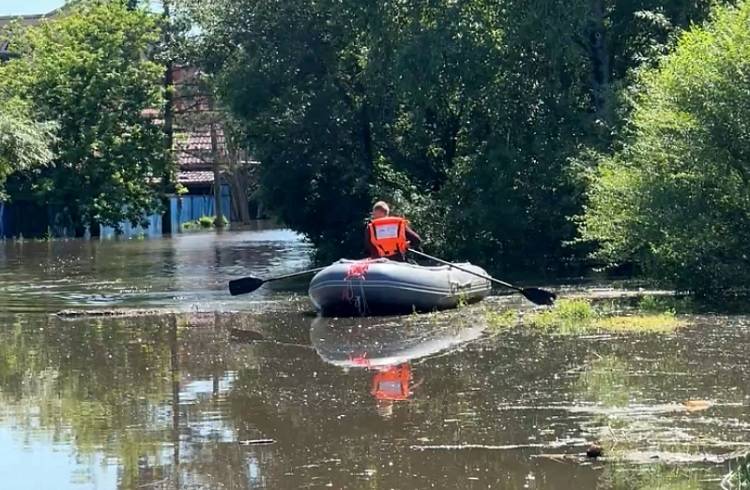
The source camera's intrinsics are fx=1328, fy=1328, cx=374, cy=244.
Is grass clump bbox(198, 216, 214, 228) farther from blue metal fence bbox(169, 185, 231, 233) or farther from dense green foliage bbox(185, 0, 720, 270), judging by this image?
dense green foliage bbox(185, 0, 720, 270)

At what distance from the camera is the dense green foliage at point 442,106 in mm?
24750

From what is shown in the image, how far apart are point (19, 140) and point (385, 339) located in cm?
2757

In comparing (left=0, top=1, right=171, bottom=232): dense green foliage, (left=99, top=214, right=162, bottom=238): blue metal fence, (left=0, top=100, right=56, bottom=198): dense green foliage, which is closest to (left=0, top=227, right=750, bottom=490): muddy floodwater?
(left=0, top=100, right=56, bottom=198): dense green foliage

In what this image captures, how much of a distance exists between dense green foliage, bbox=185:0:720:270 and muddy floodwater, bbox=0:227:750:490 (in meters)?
6.85

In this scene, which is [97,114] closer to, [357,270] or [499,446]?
[357,270]

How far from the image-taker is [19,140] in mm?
40062

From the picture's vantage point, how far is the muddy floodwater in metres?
8.25

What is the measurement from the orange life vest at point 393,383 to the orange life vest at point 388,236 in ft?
17.2

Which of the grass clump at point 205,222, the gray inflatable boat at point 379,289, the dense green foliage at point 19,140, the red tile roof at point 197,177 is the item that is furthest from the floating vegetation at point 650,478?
the red tile roof at point 197,177

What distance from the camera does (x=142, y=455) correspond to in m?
8.86

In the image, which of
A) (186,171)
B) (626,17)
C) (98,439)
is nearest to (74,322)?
(98,439)

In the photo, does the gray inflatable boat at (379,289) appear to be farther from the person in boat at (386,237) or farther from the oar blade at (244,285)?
the oar blade at (244,285)

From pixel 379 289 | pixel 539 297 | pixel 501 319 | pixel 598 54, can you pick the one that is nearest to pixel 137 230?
pixel 598 54

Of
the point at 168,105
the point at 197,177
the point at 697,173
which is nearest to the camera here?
the point at 697,173
